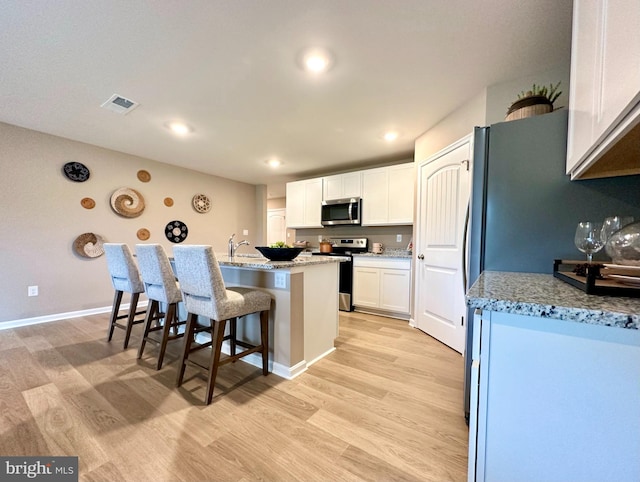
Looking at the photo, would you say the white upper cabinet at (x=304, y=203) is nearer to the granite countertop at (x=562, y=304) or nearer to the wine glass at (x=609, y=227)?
the wine glass at (x=609, y=227)

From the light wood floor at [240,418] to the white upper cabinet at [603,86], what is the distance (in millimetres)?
1480

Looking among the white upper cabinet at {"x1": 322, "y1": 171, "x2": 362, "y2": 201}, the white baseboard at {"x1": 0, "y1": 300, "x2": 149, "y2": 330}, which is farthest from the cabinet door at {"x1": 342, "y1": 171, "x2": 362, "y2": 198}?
the white baseboard at {"x1": 0, "y1": 300, "x2": 149, "y2": 330}

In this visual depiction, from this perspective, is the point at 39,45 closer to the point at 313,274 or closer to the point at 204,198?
the point at 313,274

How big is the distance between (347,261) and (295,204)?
1812mm

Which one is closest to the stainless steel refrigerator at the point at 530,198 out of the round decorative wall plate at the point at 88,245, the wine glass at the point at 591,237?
the wine glass at the point at 591,237

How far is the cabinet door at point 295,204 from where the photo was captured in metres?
4.93

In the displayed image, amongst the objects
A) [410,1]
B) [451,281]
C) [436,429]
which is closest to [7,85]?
[410,1]

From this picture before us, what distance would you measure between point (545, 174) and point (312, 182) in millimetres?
3782

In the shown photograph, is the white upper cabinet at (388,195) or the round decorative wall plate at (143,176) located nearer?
the white upper cabinet at (388,195)

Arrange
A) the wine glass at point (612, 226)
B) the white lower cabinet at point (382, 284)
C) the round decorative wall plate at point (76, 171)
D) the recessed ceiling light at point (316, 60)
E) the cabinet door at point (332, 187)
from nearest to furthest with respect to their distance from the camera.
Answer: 1. the wine glass at point (612, 226)
2. the recessed ceiling light at point (316, 60)
3. the round decorative wall plate at point (76, 171)
4. the white lower cabinet at point (382, 284)
5. the cabinet door at point (332, 187)

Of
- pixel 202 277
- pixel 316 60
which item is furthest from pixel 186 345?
pixel 316 60

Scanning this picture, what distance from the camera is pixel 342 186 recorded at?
4.38 metres

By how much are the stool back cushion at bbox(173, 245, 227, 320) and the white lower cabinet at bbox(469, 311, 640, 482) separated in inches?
57.3

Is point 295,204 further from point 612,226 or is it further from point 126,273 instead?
point 612,226
